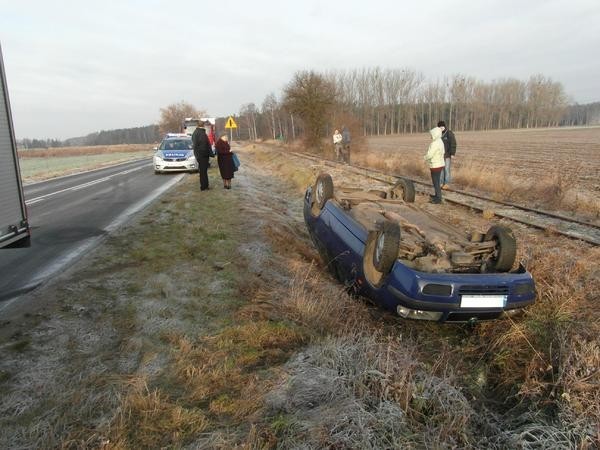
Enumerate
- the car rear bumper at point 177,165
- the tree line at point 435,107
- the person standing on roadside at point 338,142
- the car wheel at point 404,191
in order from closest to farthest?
the car wheel at point 404,191
the car rear bumper at point 177,165
the person standing on roadside at point 338,142
the tree line at point 435,107

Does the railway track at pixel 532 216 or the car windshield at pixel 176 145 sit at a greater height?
the car windshield at pixel 176 145

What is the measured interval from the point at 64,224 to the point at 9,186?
431 centimetres

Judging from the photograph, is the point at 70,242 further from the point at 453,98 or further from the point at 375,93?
the point at 453,98

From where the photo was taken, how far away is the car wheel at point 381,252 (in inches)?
142

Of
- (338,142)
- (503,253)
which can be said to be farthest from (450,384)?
(338,142)

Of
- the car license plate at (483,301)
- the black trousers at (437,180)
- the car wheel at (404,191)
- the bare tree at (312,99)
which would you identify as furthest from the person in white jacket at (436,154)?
the bare tree at (312,99)

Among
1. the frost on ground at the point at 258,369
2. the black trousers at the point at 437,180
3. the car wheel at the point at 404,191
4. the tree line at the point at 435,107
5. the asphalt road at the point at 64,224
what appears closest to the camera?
the frost on ground at the point at 258,369

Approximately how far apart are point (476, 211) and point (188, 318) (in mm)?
8107

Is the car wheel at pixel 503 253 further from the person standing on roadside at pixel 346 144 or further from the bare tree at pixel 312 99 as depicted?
the bare tree at pixel 312 99

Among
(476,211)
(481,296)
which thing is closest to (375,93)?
(476,211)

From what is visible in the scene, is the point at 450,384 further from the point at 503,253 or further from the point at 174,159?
the point at 174,159

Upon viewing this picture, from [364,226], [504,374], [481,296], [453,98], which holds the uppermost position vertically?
[453,98]

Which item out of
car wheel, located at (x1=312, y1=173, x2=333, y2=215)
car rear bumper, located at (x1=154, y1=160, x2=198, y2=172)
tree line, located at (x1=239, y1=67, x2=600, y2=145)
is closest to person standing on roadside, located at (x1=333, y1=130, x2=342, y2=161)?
car rear bumper, located at (x1=154, y1=160, x2=198, y2=172)

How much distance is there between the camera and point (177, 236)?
6633mm
